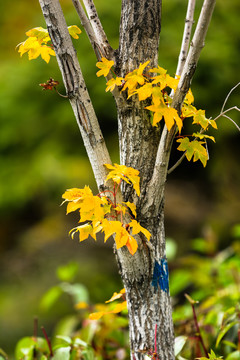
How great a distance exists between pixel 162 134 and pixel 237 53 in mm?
4178

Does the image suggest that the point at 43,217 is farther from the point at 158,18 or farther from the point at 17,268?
the point at 158,18

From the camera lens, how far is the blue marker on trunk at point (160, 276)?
116 centimetres

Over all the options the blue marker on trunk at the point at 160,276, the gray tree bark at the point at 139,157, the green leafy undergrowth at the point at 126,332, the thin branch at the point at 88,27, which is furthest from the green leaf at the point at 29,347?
the thin branch at the point at 88,27

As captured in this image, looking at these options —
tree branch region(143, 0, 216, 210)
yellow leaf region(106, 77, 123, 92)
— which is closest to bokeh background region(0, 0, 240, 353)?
tree branch region(143, 0, 216, 210)

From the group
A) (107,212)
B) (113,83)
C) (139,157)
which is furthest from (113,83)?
(107,212)

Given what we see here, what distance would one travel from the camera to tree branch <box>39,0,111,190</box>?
42.7 inches

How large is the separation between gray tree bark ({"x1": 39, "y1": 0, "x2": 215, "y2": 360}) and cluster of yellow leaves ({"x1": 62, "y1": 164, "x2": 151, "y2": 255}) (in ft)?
0.21

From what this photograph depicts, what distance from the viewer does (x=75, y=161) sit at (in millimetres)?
4668

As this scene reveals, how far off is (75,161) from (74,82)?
11.7 ft

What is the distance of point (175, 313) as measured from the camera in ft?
5.36

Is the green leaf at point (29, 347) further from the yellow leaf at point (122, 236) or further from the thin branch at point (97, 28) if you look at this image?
the thin branch at point (97, 28)

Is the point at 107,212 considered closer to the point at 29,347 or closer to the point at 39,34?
the point at 39,34

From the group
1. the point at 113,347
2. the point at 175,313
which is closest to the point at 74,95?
the point at 175,313

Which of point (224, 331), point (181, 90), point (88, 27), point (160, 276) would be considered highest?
point (88, 27)
